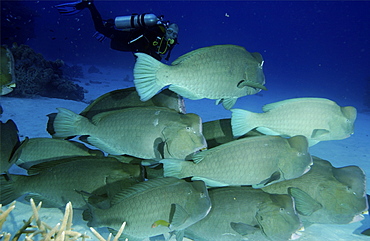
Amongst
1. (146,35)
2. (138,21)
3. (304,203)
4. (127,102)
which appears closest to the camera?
(304,203)

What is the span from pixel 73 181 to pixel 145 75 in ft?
4.09

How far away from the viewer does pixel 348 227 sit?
10.5 ft

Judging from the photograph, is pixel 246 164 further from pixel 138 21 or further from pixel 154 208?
pixel 138 21

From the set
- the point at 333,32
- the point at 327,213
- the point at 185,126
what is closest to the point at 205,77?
the point at 185,126

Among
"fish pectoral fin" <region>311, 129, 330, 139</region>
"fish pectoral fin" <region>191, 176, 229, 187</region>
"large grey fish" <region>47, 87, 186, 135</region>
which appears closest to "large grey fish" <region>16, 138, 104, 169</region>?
"large grey fish" <region>47, 87, 186, 135</region>

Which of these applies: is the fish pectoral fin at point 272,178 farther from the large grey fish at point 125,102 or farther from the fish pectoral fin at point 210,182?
the large grey fish at point 125,102

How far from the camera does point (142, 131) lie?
2.08m

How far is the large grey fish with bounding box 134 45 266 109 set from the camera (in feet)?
6.55

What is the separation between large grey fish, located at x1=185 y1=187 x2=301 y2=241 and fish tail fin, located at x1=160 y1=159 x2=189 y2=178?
0.46m

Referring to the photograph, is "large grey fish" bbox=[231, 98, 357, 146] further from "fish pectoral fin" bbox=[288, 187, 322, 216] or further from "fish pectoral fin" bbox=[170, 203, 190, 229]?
"fish pectoral fin" bbox=[170, 203, 190, 229]

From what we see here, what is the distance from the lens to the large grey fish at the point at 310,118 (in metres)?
2.23

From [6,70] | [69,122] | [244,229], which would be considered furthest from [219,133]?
[6,70]

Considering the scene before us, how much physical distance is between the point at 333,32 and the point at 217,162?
146 metres

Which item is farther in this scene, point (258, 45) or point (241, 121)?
point (258, 45)
